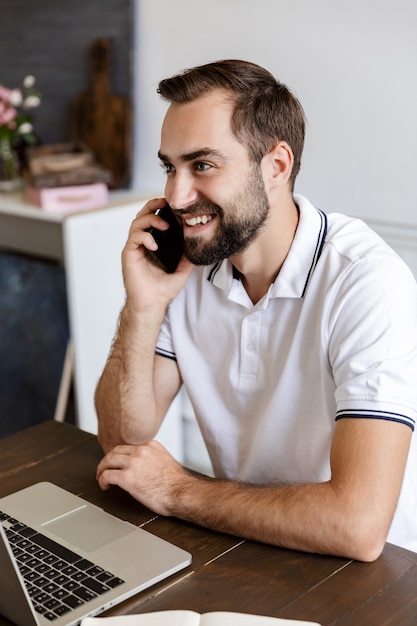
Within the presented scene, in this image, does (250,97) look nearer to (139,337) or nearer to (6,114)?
(139,337)

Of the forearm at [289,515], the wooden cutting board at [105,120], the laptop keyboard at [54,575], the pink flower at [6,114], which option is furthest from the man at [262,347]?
the pink flower at [6,114]

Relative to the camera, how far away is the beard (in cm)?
150

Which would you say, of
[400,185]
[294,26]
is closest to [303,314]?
[400,185]

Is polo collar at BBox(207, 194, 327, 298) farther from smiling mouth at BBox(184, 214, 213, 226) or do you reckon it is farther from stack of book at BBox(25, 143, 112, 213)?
stack of book at BBox(25, 143, 112, 213)

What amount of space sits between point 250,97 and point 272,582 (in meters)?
0.83

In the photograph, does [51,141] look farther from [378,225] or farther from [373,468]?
[373,468]

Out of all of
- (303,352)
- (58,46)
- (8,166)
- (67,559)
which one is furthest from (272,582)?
(58,46)

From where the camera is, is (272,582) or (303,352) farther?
(303,352)

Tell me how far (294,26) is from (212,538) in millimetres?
1656

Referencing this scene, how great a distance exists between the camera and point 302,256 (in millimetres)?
1485

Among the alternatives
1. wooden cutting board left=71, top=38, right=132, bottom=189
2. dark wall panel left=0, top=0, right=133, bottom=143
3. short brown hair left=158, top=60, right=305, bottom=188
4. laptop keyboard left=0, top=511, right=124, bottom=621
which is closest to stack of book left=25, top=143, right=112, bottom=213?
wooden cutting board left=71, top=38, right=132, bottom=189

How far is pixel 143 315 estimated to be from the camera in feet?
5.27

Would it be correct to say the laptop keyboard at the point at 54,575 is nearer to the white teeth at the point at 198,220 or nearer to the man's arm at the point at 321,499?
the man's arm at the point at 321,499

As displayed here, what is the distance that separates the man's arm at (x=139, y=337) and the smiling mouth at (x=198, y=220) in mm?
94
